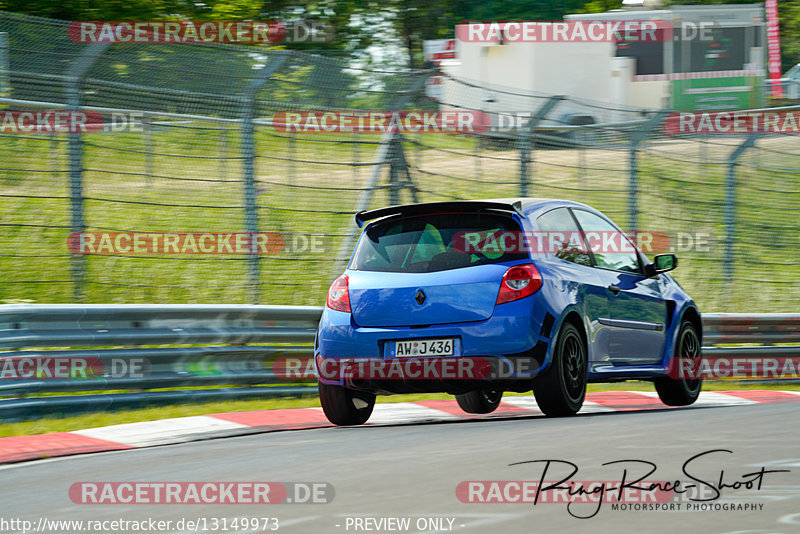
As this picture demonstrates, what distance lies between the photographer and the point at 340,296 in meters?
8.26

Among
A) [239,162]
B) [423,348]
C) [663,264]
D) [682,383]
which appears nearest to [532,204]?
[423,348]

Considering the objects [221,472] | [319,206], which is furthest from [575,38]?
[221,472]

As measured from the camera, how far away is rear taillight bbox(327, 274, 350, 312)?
8.20 m

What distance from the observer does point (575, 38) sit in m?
27.2

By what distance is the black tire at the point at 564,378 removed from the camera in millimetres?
8023

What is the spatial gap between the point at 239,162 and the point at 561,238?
11.9 ft

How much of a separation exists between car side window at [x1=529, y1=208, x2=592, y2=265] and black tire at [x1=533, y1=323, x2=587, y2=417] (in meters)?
0.53

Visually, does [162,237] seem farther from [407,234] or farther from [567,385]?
[567,385]

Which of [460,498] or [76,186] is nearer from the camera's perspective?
[460,498]

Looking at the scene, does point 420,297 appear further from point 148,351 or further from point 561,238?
point 148,351

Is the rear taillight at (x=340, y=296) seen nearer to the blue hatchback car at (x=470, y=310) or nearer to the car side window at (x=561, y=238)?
the blue hatchback car at (x=470, y=310)

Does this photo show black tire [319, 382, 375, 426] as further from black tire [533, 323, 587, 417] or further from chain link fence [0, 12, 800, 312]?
chain link fence [0, 12, 800, 312]

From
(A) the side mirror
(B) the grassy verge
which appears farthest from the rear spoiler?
(B) the grassy verge

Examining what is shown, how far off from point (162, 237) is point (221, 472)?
621 cm
